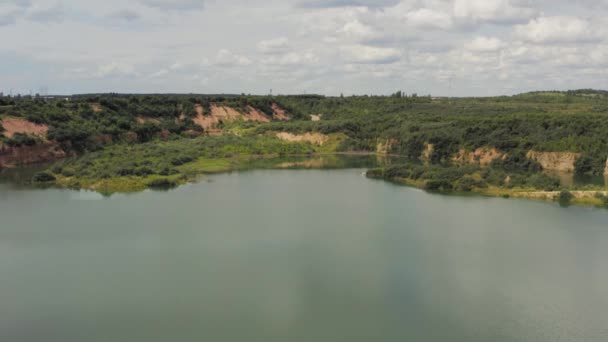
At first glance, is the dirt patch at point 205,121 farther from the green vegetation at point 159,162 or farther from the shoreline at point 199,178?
the shoreline at point 199,178

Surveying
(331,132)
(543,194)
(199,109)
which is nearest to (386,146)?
(331,132)

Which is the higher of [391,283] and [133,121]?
[133,121]

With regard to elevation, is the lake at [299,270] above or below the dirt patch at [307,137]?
below

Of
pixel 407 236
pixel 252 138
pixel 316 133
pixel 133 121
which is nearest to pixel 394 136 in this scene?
pixel 316 133

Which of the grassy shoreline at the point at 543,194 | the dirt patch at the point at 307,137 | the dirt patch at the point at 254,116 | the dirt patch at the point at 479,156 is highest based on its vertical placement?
the dirt patch at the point at 254,116

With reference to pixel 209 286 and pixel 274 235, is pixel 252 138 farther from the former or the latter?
pixel 209 286

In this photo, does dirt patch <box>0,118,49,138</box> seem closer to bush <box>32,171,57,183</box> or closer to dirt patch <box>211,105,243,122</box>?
bush <box>32,171,57,183</box>

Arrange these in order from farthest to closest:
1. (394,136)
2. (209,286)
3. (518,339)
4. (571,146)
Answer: (394,136)
(571,146)
(209,286)
(518,339)

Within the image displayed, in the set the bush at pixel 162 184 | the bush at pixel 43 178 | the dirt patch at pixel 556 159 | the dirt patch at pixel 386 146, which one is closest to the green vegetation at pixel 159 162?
the bush at pixel 162 184
